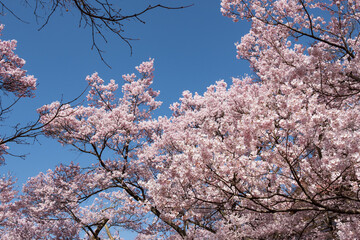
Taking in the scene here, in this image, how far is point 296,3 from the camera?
24.1ft

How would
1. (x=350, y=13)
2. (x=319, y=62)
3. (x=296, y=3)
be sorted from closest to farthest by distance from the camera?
(x=319, y=62), (x=350, y=13), (x=296, y=3)

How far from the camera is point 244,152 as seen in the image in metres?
4.71

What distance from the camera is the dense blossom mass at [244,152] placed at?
4391mm

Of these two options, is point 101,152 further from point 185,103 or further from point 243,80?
point 243,80

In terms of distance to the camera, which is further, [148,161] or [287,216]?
[148,161]

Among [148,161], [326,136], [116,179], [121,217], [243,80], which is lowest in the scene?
[326,136]

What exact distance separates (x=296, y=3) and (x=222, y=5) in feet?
8.77

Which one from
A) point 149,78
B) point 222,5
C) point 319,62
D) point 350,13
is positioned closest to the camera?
point 319,62

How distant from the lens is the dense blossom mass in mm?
4391

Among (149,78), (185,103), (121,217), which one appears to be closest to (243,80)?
(185,103)

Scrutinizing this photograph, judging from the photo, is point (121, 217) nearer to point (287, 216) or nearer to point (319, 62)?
point (287, 216)

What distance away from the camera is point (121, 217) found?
13422 millimetres

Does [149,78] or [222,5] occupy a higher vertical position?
[149,78]

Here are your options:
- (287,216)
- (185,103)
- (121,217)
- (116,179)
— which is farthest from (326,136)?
(185,103)
